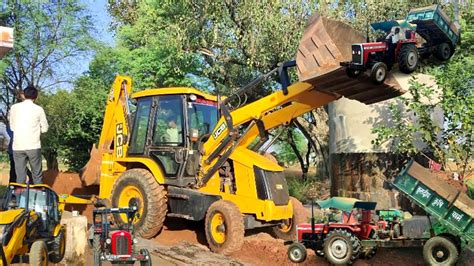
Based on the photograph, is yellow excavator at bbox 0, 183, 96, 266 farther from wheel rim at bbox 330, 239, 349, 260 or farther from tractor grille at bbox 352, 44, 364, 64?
tractor grille at bbox 352, 44, 364, 64

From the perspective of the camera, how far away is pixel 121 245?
660 cm

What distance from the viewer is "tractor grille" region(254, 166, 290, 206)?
9.73 meters

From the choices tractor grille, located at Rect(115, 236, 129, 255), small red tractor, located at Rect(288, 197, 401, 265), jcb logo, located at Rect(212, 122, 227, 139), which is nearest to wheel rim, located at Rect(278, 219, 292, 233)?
small red tractor, located at Rect(288, 197, 401, 265)

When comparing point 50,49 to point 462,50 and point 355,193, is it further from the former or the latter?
point 462,50

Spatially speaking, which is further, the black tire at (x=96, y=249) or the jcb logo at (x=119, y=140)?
the jcb logo at (x=119, y=140)

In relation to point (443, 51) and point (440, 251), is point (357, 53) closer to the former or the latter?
point (443, 51)

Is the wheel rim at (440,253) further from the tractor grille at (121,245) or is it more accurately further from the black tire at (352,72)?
the tractor grille at (121,245)

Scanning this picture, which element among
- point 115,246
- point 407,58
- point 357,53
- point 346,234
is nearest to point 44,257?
point 115,246

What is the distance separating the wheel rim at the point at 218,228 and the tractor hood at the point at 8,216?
3.53 metres

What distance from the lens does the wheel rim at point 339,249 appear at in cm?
867

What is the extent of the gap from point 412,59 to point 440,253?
2.86m

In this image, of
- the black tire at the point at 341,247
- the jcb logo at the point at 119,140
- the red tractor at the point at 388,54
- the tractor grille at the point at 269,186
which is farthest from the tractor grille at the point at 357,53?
the jcb logo at the point at 119,140

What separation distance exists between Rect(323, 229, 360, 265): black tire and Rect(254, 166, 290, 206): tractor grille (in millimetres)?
1373

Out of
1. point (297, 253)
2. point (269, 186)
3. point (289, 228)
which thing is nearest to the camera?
point (297, 253)
